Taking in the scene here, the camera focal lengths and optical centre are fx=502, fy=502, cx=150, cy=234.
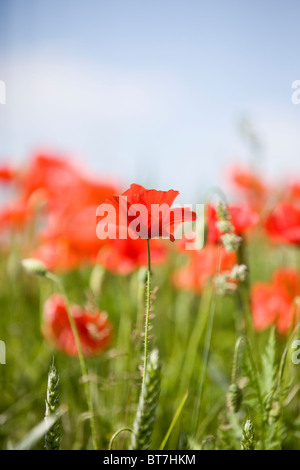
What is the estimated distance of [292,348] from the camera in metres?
0.59

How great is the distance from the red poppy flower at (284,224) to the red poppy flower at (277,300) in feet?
0.44

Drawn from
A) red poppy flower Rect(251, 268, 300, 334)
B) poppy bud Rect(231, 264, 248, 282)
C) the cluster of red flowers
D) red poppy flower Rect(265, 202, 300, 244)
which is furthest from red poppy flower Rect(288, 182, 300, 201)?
poppy bud Rect(231, 264, 248, 282)

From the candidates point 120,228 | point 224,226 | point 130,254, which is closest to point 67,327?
point 130,254

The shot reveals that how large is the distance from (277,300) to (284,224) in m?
0.18

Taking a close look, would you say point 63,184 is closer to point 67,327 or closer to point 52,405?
point 67,327

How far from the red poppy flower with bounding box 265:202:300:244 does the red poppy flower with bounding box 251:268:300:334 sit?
13 cm

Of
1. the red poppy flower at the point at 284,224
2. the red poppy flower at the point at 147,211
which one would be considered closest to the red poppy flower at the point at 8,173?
the red poppy flower at the point at 284,224

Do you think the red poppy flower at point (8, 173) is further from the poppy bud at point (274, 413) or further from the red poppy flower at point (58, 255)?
the poppy bud at point (274, 413)

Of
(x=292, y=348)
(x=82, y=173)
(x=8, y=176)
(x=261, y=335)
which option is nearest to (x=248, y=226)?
(x=292, y=348)

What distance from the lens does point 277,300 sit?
2.74 ft

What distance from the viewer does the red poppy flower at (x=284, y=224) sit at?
71cm
